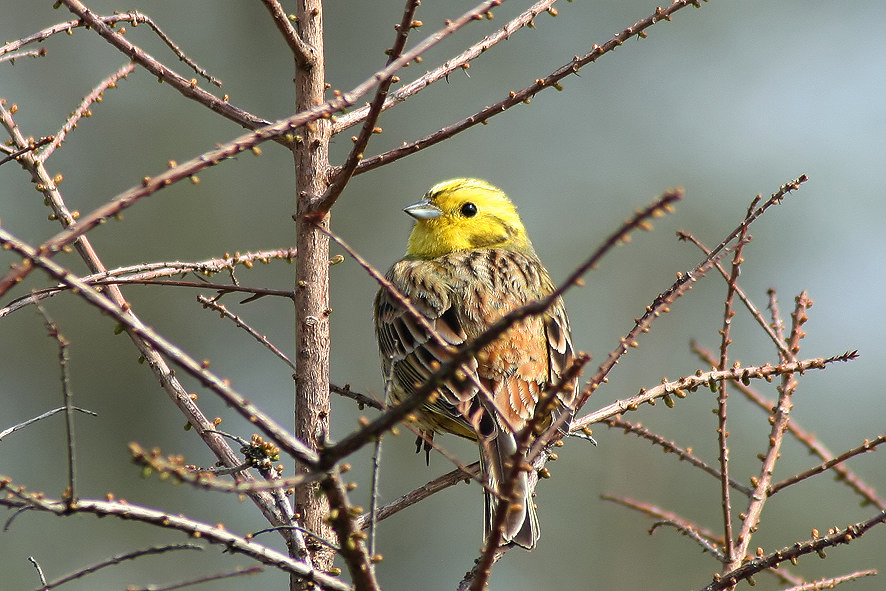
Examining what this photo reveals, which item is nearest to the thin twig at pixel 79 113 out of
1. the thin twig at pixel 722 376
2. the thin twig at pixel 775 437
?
the thin twig at pixel 722 376

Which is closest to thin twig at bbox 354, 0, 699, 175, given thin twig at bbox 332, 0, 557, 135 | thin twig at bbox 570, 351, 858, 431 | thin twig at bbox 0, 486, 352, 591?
thin twig at bbox 332, 0, 557, 135

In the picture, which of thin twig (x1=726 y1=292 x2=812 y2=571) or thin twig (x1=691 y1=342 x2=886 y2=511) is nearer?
thin twig (x1=726 y1=292 x2=812 y2=571)

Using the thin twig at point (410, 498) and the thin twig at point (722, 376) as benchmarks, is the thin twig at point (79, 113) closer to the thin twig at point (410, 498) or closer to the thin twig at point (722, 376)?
the thin twig at point (410, 498)

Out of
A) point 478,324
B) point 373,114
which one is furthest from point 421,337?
point 373,114

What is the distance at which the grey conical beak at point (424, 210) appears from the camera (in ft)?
17.3

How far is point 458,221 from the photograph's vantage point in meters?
5.41

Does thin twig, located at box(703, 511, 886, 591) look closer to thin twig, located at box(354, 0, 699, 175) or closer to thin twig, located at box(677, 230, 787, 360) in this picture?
thin twig, located at box(677, 230, 787, 360)

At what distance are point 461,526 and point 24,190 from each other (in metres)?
6.42

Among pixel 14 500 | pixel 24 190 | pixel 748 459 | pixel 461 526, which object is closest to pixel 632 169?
pixel 748 459

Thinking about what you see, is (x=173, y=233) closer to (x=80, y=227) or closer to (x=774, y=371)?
(x=774, y=371)

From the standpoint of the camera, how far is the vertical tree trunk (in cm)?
296

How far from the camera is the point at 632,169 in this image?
1335cm

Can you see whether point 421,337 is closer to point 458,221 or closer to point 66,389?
point 458,221

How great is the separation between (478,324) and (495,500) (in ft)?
4.69
